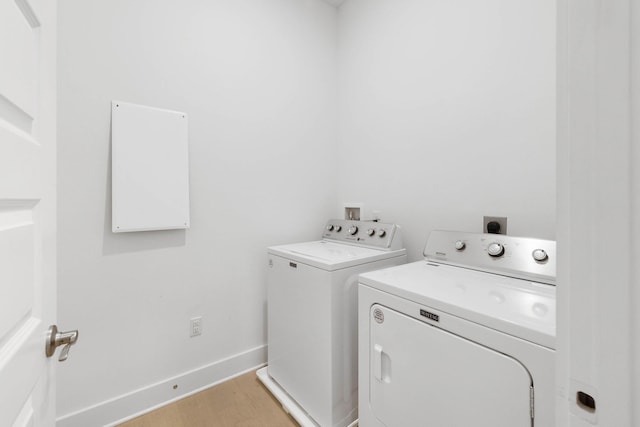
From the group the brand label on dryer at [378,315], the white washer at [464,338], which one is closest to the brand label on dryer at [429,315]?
the white washer at [464,338]

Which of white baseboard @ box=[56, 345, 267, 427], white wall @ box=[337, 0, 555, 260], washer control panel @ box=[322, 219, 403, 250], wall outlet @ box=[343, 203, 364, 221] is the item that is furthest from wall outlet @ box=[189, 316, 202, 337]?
white wall @ box=[337, 0, 555, 260]

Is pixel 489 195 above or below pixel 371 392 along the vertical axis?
above

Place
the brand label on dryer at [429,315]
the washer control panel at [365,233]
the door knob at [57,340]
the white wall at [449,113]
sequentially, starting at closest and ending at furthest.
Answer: the door knob at [57,340] < the brand label on dryer at [429,315] < the white wall at [449,113] < the washer control panel at [365,233]

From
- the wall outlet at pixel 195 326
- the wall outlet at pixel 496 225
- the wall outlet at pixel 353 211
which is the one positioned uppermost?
the wall outlet at pixel 353 211

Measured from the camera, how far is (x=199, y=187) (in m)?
1.66

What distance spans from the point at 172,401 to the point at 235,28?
2.28 metres

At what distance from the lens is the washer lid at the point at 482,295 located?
0.72m

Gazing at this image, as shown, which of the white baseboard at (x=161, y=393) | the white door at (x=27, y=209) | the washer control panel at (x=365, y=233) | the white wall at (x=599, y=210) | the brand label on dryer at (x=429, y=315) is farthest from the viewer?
the washer control panel at (x=365, y=233)

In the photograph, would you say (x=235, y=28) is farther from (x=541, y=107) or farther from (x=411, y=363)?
(x=411, y=363)

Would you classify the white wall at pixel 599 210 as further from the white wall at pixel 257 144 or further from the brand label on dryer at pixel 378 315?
the white wall at pixel 257 144

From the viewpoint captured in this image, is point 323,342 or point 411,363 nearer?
point 411,363

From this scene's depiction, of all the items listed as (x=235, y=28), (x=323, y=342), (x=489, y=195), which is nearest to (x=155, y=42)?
(x=235, y=28)

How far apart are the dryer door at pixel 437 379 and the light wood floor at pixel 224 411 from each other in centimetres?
68

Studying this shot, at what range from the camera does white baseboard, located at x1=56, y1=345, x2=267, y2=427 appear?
1354 mm
